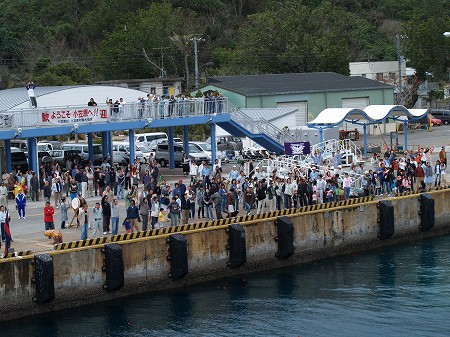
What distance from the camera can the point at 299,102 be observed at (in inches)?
3120

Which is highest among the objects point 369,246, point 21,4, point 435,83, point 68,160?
point 21,4

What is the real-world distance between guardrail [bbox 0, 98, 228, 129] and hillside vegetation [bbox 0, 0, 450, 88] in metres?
35.4

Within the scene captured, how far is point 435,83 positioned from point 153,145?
43.2 meters

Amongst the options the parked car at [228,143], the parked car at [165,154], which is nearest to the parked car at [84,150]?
the parked car at [165,154]

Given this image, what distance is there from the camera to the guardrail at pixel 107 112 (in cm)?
4881

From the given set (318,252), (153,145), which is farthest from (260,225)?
(153,145)

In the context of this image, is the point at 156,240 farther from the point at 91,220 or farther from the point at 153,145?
the point at 153,145

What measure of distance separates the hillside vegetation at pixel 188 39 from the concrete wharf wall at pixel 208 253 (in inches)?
2002

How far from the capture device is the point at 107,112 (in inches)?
2047

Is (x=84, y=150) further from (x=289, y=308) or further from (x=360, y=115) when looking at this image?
(x=289, y=308)

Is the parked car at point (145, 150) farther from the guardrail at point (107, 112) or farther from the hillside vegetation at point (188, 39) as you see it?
the hillside vegetation at point (188, 39)

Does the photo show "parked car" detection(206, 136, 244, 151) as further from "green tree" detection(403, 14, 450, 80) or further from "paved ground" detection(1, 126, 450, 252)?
"green tree" detection(403, 14, 450, 80)

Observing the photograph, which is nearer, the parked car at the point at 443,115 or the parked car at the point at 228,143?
the parked car at the point at 228,143

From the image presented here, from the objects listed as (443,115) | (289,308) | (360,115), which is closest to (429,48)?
(443,115)
